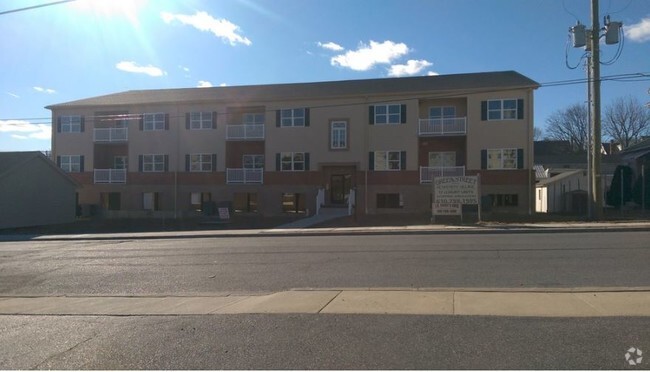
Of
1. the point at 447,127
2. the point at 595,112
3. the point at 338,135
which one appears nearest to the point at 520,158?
the point at 447,127

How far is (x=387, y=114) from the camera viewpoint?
1345 inches

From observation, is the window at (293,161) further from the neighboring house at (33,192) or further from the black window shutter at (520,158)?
the neighboring house at (33,192)

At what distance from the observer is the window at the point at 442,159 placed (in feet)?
114

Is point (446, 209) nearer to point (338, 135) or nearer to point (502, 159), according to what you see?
point (502, 159)

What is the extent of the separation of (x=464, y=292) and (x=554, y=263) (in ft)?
14.1

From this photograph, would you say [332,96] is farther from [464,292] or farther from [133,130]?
[464,292]

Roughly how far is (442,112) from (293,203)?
11.9 metres

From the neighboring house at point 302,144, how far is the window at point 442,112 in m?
0.07

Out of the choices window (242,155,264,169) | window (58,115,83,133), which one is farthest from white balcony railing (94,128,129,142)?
window (242,155,264,169)

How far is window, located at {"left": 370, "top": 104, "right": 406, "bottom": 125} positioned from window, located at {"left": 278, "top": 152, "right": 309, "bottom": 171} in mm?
5273

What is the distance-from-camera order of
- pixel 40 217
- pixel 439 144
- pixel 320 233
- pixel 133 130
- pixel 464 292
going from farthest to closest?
pixel 133 130 < pixel 439 144 < pixel 40 217 < pixel 320 233 < pixel 464 292

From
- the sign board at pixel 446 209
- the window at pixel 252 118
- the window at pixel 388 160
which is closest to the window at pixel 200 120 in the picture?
the window at pixel 252 118

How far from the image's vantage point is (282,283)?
972 centimetres

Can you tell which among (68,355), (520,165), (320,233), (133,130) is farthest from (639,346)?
(133,130)
